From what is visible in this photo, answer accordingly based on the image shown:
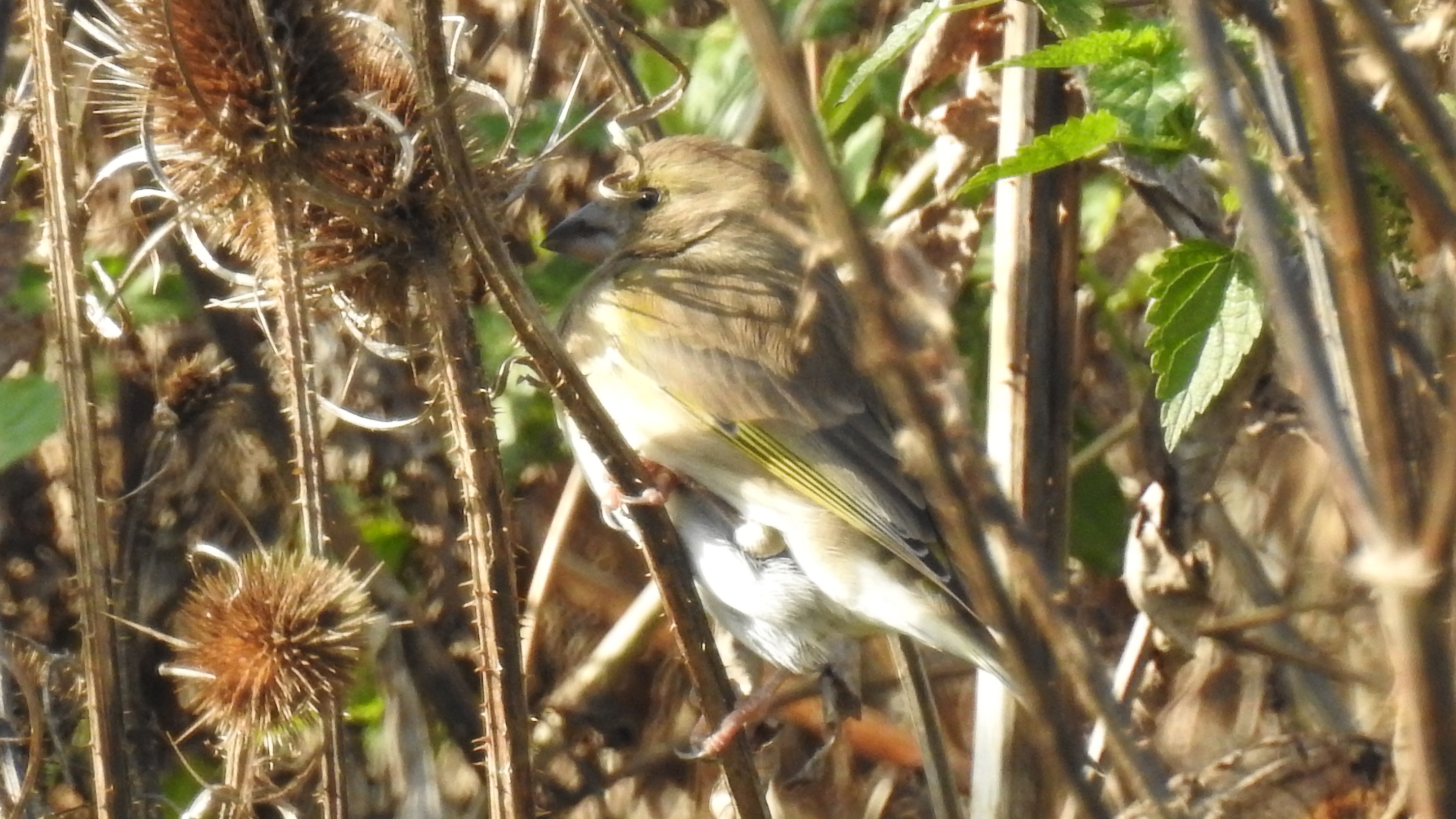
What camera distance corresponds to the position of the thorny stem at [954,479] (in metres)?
1.19

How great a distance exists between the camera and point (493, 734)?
8.77ft

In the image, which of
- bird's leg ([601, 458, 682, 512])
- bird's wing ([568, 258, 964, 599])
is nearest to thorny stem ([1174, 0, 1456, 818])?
bird's leg ([601, 458, 682, 512])

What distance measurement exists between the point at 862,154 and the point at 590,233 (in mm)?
723

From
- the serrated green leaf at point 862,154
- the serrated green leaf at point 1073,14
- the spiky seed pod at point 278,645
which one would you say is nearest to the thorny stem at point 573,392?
the spiky seed pod at point 278,645

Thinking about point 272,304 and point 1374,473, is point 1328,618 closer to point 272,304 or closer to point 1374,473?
point 272,304

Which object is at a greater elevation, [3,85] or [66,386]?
[3,85]

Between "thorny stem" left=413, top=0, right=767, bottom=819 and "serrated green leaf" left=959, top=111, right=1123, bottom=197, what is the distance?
0.78 metres

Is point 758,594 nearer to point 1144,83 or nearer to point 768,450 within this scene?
point 768,450

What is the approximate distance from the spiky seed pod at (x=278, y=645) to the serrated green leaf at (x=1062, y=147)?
4.13 feet

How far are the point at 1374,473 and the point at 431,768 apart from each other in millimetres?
3816

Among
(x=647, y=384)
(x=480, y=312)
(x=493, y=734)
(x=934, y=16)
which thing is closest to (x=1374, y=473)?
(x=493, y=734)

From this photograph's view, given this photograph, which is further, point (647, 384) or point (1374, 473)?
point (647, 384)

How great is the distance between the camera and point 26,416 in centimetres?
363

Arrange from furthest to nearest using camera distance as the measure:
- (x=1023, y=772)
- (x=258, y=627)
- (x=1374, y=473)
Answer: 1. (x=1023, y=772)
2. (x=258, y=627)
3. (x=1374, y=473)
